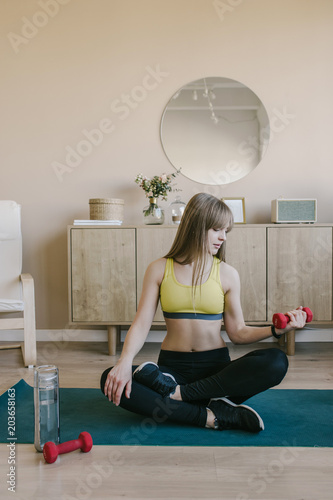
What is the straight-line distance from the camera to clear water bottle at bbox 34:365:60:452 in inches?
55.1

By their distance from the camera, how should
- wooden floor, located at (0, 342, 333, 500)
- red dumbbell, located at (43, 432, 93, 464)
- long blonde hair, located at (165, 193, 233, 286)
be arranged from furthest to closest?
long blonde hair, located at (165, 193, 233, 286) < red dumbbell, located at (43, 432, 93, 464) < wooden floor, located at (0, 342, 333, 500)

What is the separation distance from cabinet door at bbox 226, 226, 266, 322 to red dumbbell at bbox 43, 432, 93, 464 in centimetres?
156

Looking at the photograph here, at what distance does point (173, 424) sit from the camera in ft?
5.41

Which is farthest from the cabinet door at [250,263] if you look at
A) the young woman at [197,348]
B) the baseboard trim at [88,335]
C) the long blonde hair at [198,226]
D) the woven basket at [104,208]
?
the long blonde hair at [198,226]

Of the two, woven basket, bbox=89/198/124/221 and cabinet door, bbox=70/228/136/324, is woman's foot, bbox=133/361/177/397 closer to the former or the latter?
cabinet door, bbox=70/228/136/324

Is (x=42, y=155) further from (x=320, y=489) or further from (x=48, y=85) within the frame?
(x=320, y=489)

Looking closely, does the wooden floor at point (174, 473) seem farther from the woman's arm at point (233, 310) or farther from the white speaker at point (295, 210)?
the white speaker at point (295, 210)

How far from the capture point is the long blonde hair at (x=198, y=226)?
1.67m

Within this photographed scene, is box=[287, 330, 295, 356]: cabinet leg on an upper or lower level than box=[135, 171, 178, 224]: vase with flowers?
lower

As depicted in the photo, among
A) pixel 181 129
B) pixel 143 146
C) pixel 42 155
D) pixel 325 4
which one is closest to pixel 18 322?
pixel 42 155

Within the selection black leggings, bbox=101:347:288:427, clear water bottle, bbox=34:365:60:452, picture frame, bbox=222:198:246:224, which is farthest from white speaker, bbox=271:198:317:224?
clear water bottle, bbox=34:365:60:452

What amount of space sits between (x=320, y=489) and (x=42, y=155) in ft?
8.68

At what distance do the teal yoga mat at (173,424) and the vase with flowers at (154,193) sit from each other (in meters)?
1.27

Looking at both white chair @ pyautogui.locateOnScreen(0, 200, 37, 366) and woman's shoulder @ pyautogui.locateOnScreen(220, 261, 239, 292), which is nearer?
woman's shoulder @ pyautogui.locateOnScreen(220, 261, 239, 292)
